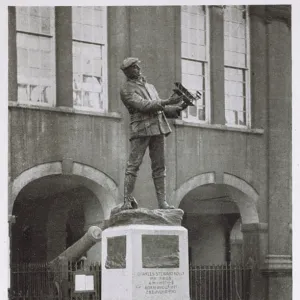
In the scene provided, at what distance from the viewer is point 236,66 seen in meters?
22.2

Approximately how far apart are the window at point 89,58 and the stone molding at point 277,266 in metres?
5.72

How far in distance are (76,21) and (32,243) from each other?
19.4 ft

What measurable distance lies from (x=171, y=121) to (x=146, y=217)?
26.8 feet

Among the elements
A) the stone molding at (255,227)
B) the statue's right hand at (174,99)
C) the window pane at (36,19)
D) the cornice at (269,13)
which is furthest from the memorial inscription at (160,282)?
the cornice at (269,13)

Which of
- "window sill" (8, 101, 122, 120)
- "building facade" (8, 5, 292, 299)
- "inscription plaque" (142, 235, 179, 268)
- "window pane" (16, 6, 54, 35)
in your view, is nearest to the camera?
"inscription plaque" (142, 235, 179, 268)

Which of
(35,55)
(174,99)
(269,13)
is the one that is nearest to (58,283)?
(35,55)

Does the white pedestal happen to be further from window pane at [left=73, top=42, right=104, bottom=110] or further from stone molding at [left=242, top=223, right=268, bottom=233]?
stone molding at [left=242, top=223, right=268, bottom=233]

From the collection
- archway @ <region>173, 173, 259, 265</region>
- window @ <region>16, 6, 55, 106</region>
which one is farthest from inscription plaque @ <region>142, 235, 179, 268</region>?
archway @ <region>173, 173, 259, 265</region>

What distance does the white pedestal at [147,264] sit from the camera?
12852mm

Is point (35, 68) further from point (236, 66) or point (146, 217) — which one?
point (146, 217)

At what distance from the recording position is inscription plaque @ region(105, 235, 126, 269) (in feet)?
42.9

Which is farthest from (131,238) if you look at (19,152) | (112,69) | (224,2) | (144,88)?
(112,69)

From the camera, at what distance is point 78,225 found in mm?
22406

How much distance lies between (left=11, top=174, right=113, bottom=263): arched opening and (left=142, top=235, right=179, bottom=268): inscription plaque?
7.69m
